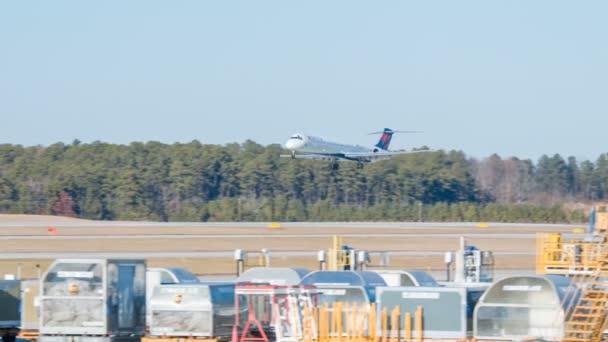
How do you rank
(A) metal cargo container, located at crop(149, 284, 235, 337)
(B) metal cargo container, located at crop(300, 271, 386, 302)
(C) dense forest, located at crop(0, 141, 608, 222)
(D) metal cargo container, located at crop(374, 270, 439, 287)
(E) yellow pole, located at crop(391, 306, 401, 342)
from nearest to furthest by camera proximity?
(E) yellow pole, located at crop(391, 306, 401, 342)
(A) metal cargo container, located at crop(149, 284, 235, 337)
(B) metal cargo container, located at crop(300, 271, 386, 302)
(D) metal cargo container, located at crop(374, 270, 439, 287)
(C) dense forest, located at crop(0, 141, 608, 222)

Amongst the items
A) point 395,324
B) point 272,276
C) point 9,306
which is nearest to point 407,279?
point 272,276

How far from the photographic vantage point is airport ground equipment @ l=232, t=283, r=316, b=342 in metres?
28.8

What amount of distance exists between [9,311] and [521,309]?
1439 cm

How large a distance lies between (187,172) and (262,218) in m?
24.4

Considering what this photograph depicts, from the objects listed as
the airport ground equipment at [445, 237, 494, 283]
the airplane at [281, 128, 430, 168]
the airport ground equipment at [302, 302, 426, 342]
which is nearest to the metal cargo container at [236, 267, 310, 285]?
the airport ground equipment at [302, 302, 426, 342]

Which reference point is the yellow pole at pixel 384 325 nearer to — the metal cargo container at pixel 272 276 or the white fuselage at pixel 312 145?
the metal cargo container at pixel 272 276

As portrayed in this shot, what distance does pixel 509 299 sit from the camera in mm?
28391

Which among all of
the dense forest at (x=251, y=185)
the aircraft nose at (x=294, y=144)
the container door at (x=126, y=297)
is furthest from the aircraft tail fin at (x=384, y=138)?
the container door at (x=126, y=297)

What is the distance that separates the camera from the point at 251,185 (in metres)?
130

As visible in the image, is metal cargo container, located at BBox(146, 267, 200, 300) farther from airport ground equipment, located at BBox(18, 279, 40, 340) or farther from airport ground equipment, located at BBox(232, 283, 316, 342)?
airport ground equipment, located at BBox(232, 283, 316, 342)

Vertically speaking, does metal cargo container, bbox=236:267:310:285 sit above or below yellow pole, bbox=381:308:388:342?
above

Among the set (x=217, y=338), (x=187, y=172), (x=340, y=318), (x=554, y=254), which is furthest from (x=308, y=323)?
(x=187, y=172)

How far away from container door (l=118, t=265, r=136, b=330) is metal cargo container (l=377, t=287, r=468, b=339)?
21.9 feet

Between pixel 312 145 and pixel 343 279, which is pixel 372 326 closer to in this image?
pixel 343 279
